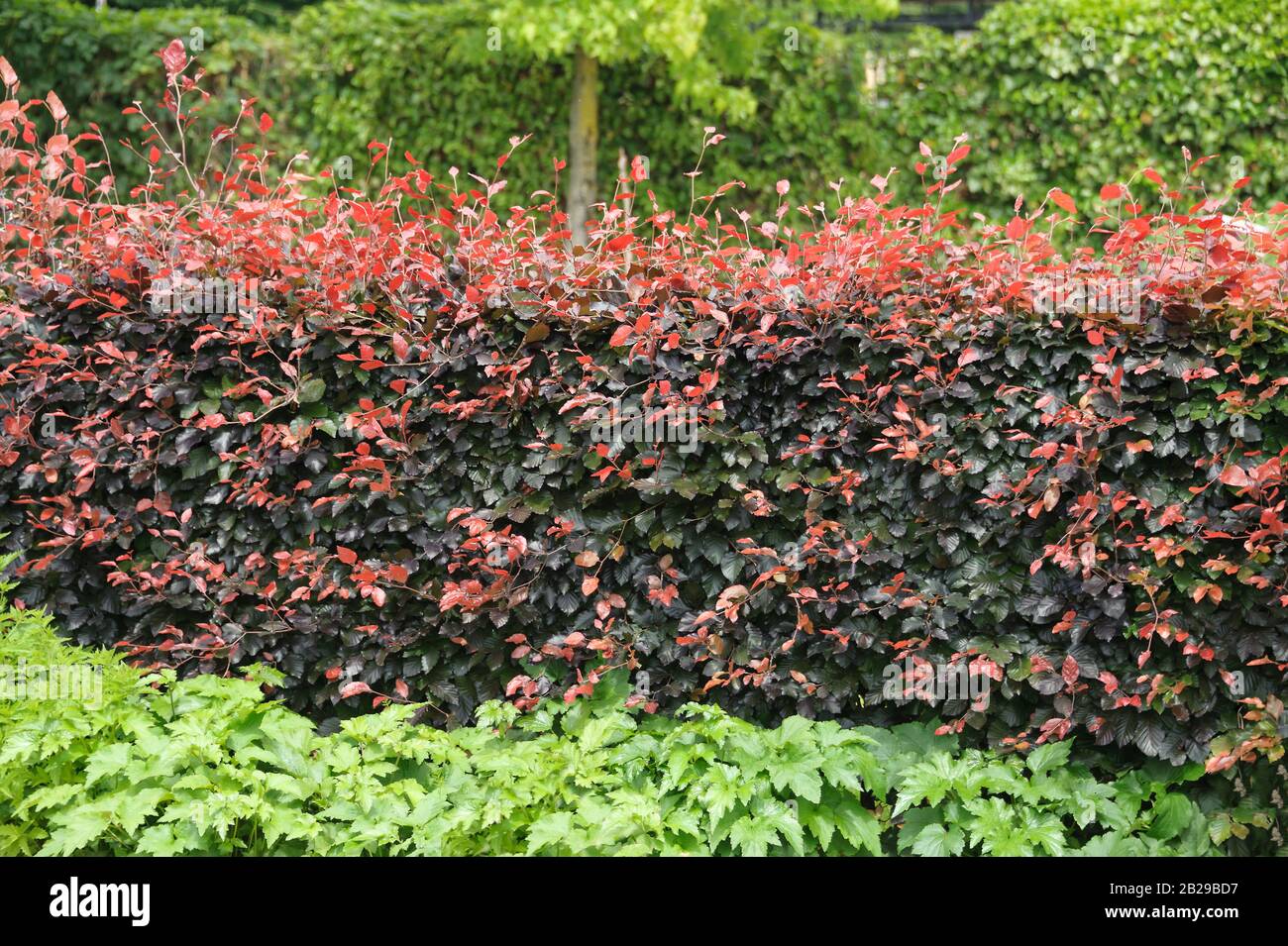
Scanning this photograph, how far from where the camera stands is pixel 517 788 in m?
3.13

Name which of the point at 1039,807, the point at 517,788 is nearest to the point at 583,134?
the point at 517,788

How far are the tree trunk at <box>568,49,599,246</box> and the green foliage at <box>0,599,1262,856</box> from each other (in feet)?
18.1

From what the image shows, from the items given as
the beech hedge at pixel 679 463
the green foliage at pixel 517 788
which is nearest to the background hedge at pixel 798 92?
the beech hedge at pixel 679 463

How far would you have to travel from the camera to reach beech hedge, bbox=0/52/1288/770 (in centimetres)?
339

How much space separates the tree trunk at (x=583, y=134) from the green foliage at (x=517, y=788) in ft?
18.1

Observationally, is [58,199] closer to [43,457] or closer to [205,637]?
[43,457]

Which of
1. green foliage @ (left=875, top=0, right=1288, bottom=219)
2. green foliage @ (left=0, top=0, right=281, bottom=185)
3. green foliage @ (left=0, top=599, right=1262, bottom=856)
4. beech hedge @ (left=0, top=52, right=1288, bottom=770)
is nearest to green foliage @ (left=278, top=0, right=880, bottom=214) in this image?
green foliage @ (left=0, top=0, right=281, bottom=185)

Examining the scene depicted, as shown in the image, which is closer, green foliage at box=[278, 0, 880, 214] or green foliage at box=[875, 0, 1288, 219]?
green foliage at box=[875, 0, 1288, 219]

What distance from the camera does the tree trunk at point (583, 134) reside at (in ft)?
27.2

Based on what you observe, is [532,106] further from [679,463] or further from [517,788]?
[517,788]

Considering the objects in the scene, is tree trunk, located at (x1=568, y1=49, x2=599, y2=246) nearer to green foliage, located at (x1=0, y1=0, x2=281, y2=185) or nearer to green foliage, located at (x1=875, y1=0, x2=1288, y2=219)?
green foliage, located at (x1=0, y1=0, x2=281, y2=185)

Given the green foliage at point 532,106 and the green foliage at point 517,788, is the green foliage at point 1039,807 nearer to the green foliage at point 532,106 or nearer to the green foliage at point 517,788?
the green foliage at point 517,788
